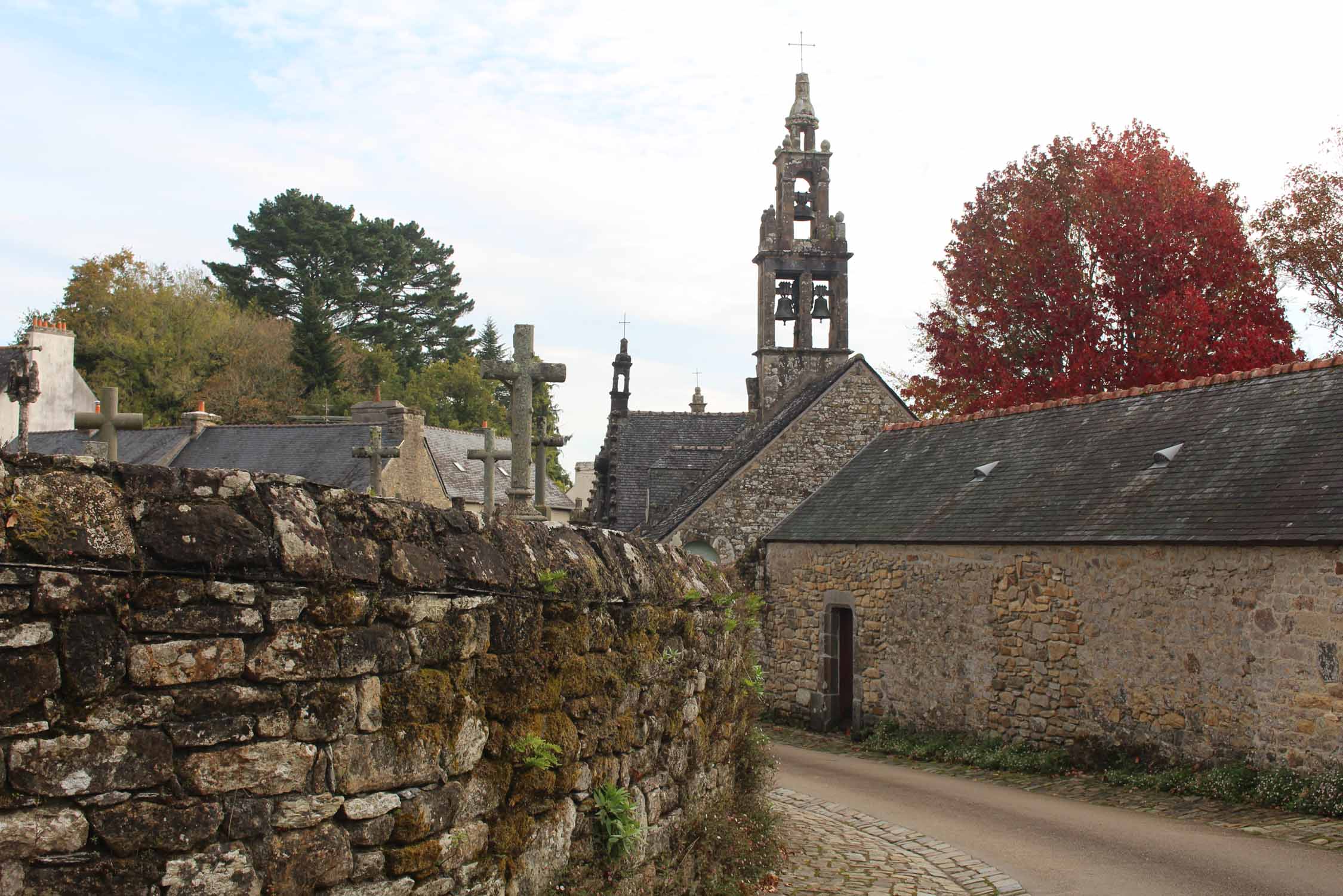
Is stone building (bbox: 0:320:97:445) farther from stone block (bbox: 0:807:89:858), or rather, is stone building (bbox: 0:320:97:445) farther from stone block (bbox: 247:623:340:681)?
stone block (bbox: 0:807:89:858)

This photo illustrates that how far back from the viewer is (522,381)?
413 inches

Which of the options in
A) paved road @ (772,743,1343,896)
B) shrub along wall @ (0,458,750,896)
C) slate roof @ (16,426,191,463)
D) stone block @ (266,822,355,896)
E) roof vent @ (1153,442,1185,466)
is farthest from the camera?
slate roof @ (16,426,191,463)

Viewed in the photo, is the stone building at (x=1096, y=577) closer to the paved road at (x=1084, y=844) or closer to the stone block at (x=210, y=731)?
the paved road at (x=1084, y=844)

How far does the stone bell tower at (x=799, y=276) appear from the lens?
28859mm

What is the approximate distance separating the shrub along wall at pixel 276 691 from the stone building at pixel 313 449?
2622 cm

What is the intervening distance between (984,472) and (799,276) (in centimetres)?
1259

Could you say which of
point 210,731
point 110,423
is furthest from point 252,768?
point 110,423

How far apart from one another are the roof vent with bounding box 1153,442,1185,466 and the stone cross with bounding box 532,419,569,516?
7303 mm

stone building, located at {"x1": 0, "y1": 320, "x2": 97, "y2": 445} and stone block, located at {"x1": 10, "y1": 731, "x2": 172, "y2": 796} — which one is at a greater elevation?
stone building, located at {"x1": 0, "y1": 320, "x2": 97, "y2": 445}

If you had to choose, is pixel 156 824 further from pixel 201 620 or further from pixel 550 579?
pixel 550 579

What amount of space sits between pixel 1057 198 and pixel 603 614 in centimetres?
2637

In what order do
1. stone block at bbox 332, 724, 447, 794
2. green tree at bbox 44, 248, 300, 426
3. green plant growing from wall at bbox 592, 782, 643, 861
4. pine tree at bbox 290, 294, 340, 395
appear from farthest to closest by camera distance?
pine tree at bbox 290, 294, 340, 395, green tree at bbox 44, 248, 300, 426, green plant growing from wall at bbox 592, 782, 643, 861, stone block at bbox 332, 724, 447, 794

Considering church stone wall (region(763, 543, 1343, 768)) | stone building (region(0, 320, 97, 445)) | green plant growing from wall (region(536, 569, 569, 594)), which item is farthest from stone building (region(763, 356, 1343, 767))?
stone building (region(0, 320, 97, 445))

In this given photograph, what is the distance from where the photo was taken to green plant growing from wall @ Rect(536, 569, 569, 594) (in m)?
4.96
